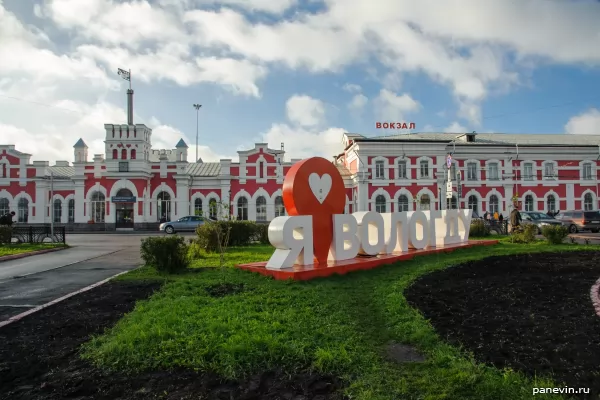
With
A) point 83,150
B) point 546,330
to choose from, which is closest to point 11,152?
point 83,150

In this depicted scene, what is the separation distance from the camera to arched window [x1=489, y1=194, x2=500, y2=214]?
41562 mm

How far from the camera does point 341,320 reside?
5918 mm

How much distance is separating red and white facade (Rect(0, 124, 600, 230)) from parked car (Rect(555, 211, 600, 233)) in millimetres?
12408

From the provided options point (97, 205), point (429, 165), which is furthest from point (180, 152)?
point (429, 165)

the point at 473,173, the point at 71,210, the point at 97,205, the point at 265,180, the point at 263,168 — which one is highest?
the point at 263,168

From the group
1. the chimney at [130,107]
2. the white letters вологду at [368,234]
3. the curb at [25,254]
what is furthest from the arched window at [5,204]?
the white letters вологду at [368,234]

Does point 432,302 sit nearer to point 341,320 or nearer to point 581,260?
point 341,320

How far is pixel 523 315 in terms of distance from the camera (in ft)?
19.8

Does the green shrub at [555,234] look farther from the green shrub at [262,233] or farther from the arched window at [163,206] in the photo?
the arched window at [163,206]

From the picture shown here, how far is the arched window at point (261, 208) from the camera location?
40.2 meters

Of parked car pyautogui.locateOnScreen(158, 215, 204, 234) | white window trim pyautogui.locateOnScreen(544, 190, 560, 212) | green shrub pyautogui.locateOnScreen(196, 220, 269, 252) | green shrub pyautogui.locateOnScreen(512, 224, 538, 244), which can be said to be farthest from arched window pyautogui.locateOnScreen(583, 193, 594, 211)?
green shrub pyautogui.locateOnScreen(196, 220, 269, 252)

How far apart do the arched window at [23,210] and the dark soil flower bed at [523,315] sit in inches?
1650

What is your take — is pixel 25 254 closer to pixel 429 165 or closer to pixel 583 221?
pixel 583 221

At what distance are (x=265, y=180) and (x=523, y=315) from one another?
34.9 metres
